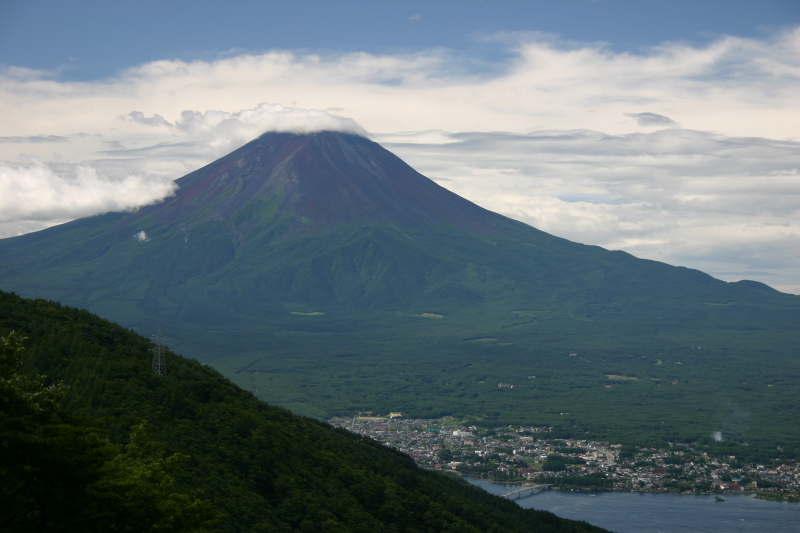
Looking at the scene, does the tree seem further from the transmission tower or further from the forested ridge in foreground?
the transmission tower

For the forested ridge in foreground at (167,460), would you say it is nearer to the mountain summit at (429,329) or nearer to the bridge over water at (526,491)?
the bridge over water at (526,491)

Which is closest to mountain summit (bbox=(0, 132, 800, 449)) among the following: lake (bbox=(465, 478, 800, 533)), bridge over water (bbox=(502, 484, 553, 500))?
bridge over water (bbox=(502, 484, 553, 500))

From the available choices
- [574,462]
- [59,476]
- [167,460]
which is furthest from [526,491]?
[59,476]

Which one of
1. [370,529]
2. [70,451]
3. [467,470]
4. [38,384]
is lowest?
[467,470]

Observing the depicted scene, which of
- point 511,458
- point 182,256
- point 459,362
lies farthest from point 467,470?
point 182,256

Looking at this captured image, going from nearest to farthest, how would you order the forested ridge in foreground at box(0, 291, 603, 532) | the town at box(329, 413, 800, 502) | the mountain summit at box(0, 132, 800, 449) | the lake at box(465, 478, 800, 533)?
1. the forested ridge in foreground at box(0, 291, 603, 532)
2. the lake at box(465, 478, 800, 533)
3. the town at box(329, 413, 800, 502)
4. the mountain summit at box(0, 132, 800, 449)

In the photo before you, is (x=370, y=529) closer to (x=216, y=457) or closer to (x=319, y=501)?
(x=319, y=501)
